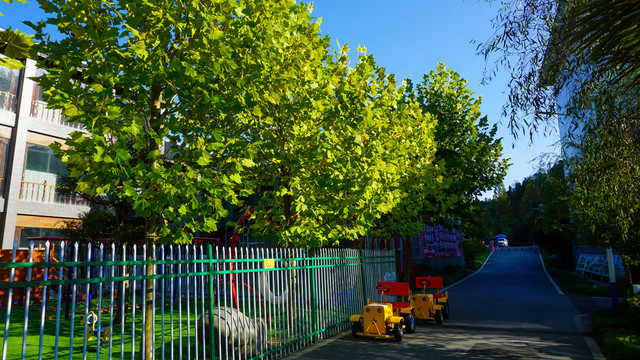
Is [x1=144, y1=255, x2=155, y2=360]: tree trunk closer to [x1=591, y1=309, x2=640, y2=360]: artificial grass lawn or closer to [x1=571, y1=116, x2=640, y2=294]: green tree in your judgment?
[x1=571, y1=116, x2=640, y2=294]: green tree

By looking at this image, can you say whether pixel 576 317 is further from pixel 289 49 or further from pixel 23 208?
pixel 23 208

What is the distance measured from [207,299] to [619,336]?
9152mm

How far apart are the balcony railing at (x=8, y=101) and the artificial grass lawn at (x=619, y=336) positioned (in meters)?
27.2

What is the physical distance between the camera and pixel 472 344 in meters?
Answer: 10.1

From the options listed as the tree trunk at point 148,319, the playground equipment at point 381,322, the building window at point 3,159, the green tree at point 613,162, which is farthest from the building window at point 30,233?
the green tree at point 613,162

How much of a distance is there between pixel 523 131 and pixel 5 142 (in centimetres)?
2450

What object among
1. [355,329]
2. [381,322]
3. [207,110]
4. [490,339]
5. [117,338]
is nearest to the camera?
[207,110]

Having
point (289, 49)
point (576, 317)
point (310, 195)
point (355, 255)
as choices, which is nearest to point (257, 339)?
point (310, 195)

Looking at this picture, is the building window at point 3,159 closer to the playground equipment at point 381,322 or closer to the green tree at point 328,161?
the green tree at point 328,161

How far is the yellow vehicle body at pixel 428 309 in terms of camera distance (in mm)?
12828

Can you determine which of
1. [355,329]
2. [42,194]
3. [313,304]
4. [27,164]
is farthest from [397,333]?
[27,164]

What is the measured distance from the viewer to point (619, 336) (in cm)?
939

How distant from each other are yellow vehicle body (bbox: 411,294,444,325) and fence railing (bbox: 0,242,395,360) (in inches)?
59.7

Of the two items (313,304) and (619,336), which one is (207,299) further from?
(619,336)
